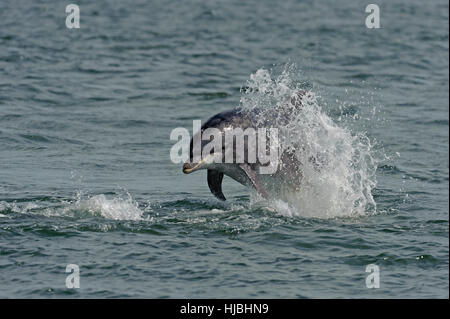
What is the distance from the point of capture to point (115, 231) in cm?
1570

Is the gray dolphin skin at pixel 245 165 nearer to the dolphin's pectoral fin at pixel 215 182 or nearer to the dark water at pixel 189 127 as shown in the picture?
the dolphin's pectoral fin at pixel 215 182

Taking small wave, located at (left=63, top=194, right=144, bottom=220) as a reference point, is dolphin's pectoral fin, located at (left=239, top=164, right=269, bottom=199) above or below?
above

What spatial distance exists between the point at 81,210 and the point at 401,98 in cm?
1608

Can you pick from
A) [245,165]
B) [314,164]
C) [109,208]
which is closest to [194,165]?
[245,165]

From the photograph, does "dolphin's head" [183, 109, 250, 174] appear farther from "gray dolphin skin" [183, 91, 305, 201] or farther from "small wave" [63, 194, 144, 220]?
"small wave" [63, 194, 144, 220]

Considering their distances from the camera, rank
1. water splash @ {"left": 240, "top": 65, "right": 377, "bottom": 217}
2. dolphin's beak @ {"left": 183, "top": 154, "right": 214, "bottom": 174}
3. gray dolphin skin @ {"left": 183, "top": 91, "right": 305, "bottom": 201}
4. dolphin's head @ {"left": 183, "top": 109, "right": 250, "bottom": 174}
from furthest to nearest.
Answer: water splash @ {"left": 240, "top": 65, "right": 377, "bottom": 217} → gray dolphin skin @ {"left": 183, "top": 91, "right": 305, "bottom": 201} → dolphin's head @ {"left": 183, "top": 109, "right": 250, "bottom": 174} → dolphin's beak @ {"left": 183, "top": 154, "right": 214, "bottom": 174}

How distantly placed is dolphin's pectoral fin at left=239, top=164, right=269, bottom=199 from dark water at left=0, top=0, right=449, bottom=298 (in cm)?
50

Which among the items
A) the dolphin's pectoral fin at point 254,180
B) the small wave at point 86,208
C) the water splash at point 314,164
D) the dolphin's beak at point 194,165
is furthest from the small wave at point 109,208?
the water splash at point 314,164

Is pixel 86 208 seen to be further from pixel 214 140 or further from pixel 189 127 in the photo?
pixel 189 127

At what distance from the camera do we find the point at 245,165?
1658 cm

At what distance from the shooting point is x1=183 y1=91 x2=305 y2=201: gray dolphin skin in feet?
53.7

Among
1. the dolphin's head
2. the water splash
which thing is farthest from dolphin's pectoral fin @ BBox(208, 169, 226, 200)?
the water splash

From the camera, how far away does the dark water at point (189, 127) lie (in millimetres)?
14055
